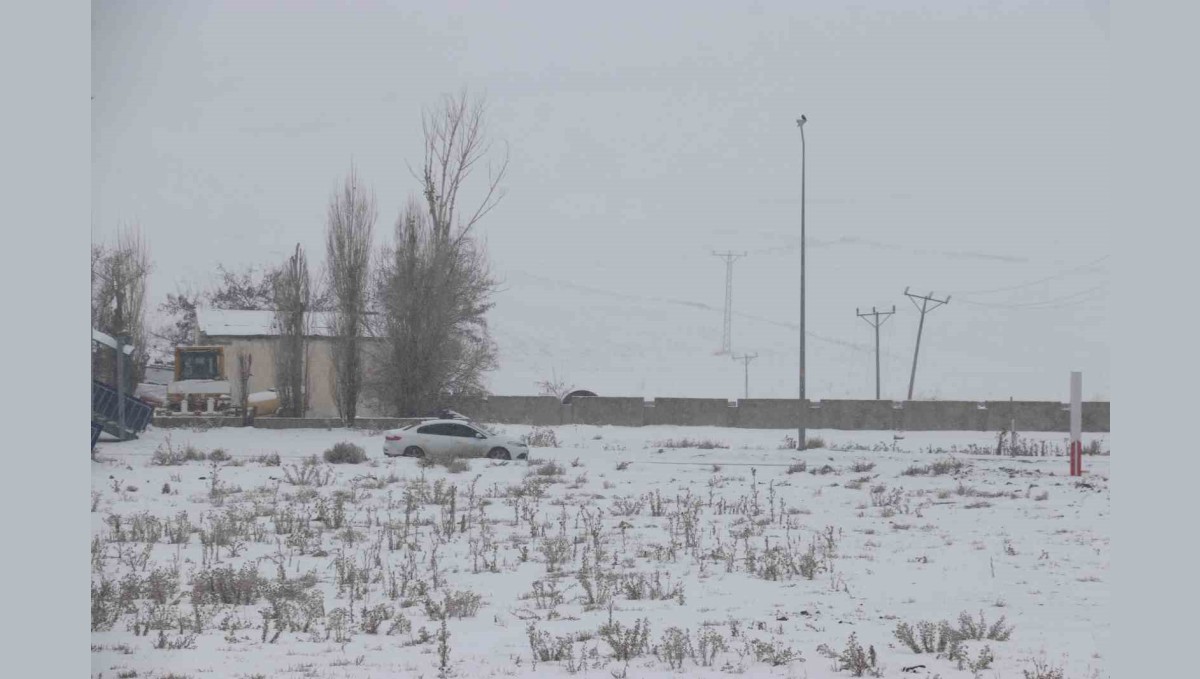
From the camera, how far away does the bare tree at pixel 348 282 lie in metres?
46.2

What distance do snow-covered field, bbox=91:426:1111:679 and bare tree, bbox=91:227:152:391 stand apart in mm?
35346

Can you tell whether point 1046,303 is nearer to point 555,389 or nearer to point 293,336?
point 555,389

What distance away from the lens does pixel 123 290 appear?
192 ft

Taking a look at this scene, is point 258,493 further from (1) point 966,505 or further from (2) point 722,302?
(2) point 722,302

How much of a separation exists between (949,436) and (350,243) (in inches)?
1059

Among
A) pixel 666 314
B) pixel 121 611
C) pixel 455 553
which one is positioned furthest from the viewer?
pixel 666 314

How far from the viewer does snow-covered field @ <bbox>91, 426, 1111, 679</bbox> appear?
31.4 feet

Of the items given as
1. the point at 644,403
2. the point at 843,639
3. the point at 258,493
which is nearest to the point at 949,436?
the point at 644,403

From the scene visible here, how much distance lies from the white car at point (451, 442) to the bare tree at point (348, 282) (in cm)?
1563

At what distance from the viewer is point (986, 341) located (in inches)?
5517

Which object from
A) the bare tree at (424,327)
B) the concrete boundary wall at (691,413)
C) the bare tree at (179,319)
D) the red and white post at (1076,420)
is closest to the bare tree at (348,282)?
the bare tree at (424,327)

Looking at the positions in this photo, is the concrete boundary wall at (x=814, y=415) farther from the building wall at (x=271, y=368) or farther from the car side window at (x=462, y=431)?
the car side window at (x=462, y=431)

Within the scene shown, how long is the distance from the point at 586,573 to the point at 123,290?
52.2 m

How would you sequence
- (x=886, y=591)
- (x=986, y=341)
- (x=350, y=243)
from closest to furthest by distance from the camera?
1. (x=886, y=591)
2. (x=350, y=243)
3. (x=986, y=341)
